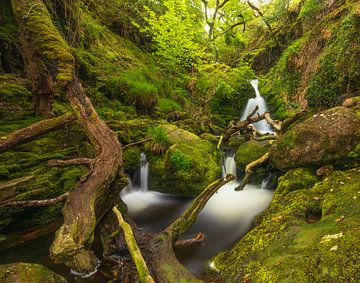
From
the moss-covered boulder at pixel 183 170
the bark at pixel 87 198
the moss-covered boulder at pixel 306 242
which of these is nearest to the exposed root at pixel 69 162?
the bark at pixel 87 198

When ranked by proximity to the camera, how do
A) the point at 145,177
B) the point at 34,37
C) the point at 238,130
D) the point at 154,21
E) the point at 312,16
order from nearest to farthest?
the point at 34,37 < the point at 145,177 < the point at 238,130 < the point at 154,21 < the point at 312,16

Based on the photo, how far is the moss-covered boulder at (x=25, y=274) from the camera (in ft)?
8.66

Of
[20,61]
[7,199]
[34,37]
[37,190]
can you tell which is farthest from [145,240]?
[20,61]

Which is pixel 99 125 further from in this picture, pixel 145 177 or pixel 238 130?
pixel 238 130

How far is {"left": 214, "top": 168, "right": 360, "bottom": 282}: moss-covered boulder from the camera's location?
8.08ft

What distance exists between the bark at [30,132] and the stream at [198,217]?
5.55ft

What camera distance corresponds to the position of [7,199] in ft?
11.0

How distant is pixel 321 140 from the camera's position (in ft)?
16.5

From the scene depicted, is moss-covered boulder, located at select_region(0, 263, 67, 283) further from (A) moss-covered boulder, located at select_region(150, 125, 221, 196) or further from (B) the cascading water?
(A) moss-covered boulder, located at select_region(150, 125, 221, 196)

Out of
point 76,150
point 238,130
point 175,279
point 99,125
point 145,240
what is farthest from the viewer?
point 238,130

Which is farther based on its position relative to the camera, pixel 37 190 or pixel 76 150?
pixel 76 150

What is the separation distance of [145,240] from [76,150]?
9.28 feet

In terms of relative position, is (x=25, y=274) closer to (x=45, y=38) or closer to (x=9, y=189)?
(x=9, y=189)

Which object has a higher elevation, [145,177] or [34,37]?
[34,37]
